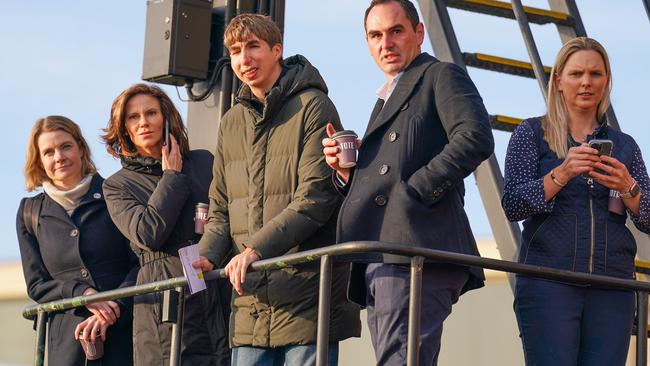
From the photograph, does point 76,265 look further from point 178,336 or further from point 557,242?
point 557,242

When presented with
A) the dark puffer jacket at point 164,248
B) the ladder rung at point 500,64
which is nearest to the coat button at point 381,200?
the dark puffer jacket at point 164,248

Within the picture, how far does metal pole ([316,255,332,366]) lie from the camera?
4.25 m

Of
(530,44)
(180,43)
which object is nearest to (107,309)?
(180,43)

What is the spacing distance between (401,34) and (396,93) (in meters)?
0.20

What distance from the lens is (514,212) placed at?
462 cm

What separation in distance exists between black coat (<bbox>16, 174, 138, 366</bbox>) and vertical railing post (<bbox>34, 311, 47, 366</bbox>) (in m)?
0.03

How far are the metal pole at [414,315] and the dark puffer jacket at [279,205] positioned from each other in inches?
24.0

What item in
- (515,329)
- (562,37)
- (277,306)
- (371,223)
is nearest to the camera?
(371,223)

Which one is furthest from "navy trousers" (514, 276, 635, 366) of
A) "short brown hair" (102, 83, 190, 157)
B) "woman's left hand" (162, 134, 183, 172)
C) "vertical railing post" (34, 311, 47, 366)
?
"vertical railing post" (34, 311, 47, 366)

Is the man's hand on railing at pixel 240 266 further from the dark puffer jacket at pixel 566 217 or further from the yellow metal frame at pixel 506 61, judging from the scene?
the yellow metal frame at pixel 506 61

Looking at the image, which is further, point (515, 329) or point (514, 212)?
point (515, 329)

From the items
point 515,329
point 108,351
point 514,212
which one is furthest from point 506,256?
point 515,329

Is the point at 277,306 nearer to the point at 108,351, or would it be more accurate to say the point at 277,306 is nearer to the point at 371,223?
the point at 371,223

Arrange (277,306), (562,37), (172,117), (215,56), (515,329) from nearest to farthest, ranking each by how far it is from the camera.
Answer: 1. (277,306)
2. (172,117)
3. (215,56)
4. (562,37)
5. (515,329)
